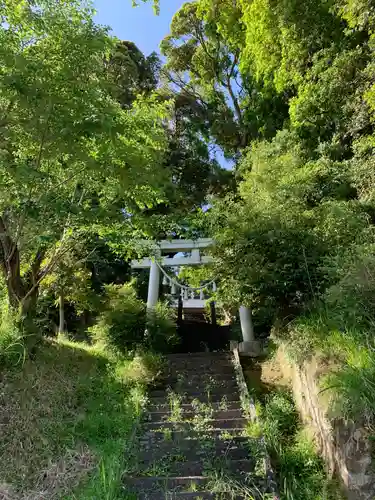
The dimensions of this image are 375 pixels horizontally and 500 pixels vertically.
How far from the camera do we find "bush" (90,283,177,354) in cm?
753

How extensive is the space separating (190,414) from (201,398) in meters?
0.52

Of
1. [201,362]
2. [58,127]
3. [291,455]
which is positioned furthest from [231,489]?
[58,127]

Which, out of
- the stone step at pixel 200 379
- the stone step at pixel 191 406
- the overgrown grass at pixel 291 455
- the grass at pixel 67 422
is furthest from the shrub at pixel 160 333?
the overgrown grass at pixel 291 455

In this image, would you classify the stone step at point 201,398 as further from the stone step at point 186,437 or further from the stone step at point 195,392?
the stone step at point 186,437

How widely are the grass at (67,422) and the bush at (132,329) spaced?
762 mm

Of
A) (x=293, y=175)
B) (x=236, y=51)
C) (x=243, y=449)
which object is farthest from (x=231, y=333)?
(x=236, y=51)

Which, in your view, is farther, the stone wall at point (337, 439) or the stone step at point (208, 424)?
the stone step at point (208, 424)

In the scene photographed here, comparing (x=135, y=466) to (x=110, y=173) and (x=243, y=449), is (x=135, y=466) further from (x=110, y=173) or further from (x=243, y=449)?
(x=110, y=173)

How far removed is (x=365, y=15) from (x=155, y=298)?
6.94 m

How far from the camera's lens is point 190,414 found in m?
5.12

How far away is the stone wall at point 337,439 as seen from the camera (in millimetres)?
3111

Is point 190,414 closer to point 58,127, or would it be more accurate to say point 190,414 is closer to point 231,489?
point 231,489

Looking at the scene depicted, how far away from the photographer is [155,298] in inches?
360

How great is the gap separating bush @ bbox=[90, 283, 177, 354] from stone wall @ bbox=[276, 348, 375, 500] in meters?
3.55
